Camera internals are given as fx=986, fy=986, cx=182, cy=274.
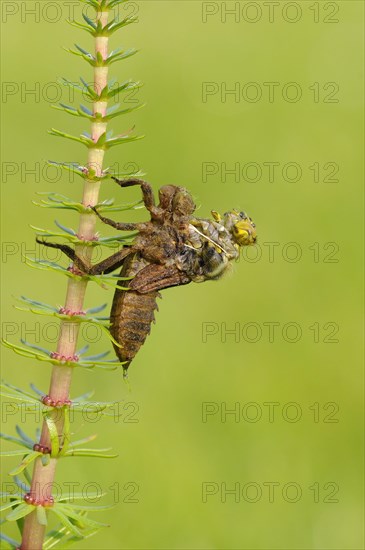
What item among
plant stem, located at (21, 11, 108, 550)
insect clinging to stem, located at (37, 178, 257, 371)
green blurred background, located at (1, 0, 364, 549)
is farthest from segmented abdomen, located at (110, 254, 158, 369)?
green blurred background, located at (1, 0, 364, 549)

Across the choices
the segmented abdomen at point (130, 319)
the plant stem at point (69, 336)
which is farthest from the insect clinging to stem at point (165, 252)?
the plant stem at point (69, 336)

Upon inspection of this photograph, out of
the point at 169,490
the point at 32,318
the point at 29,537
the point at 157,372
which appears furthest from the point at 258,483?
the point at 29,537

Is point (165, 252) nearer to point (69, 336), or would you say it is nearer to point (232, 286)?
point (69, 336)

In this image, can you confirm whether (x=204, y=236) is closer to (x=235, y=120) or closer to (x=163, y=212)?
(x=163, y=212)

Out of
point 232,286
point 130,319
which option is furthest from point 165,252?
point 232,286

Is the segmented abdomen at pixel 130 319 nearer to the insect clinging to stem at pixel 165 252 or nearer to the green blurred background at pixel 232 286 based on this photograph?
the insect clinging to stem at pixel 165 252

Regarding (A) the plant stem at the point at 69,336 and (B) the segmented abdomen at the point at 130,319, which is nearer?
(A) the plant stem at the point at 69,336
